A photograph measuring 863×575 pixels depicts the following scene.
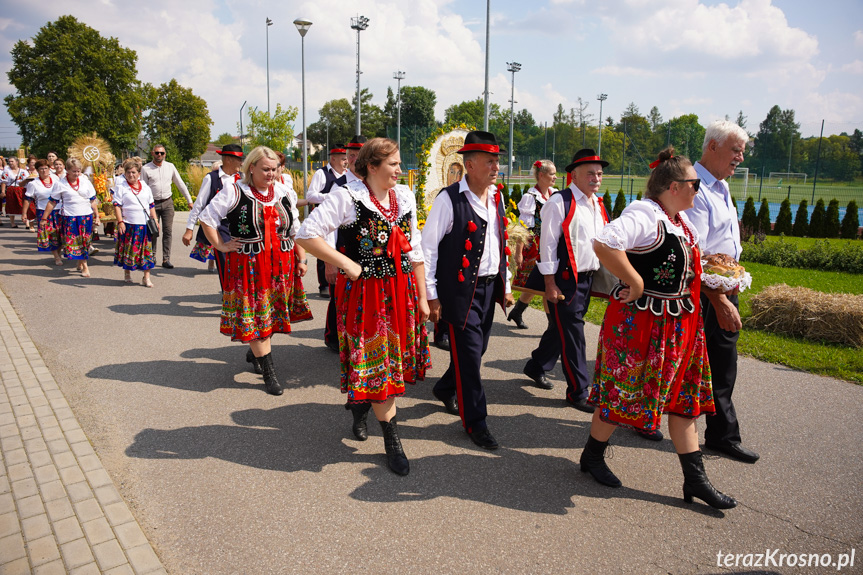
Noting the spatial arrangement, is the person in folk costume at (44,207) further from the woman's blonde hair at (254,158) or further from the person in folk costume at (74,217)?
the woman's blonde hair at (254,158)

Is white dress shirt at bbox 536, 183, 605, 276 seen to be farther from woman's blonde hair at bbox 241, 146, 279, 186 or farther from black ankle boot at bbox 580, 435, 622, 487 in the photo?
woman's blonde hair at bbox 241, 146, 279, 186

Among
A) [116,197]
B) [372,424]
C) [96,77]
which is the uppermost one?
[96,77]

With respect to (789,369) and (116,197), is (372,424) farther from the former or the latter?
(116,197)

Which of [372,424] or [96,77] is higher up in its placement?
[96,77]

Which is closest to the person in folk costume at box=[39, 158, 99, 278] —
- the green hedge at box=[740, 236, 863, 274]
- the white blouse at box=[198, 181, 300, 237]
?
the white blouse at box=[198, 181, 300, 237]

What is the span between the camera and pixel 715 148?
153 inches

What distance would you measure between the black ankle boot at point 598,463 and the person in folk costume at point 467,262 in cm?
67

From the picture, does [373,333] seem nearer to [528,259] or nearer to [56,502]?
[56,502]

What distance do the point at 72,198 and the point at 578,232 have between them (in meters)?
9.39

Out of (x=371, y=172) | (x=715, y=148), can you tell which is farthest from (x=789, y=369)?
(x=371, y=172)

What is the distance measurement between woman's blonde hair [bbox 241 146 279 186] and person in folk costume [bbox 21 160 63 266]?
23.7 ft

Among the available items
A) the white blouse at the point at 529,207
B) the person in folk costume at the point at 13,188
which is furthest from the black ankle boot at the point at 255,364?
the person in folk costume at the point at 13,188

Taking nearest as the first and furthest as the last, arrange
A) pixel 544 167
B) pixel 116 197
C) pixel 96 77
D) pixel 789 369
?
1. pixel 789 369
2. pixel 544 167
3. pixel 116 197
4. pixel 96 77

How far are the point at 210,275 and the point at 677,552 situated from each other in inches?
363
